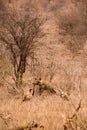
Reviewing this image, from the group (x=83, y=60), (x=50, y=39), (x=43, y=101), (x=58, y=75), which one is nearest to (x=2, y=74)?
(x=43, y=101)

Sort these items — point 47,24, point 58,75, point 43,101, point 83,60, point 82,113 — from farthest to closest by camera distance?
point 47,24 < point 83,60 < point 58,75 < point 43,101 < point 82,113

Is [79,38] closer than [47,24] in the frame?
Yes

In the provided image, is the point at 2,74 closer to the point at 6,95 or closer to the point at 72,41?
the point at 6,95

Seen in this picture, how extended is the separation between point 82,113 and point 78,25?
16736 millimetres

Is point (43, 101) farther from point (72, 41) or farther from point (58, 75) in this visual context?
point (72, 41)

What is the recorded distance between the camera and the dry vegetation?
19.5 feet

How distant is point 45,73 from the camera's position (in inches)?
421

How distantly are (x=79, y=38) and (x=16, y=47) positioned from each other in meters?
10.2

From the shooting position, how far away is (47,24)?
24.2 meters

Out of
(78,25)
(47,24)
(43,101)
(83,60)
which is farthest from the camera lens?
(47,24)

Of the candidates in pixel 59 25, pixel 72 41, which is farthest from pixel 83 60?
pixel 59 25

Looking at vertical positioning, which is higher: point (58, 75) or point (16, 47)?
point (16, 47)

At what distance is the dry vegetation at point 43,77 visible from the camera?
5.96 meters

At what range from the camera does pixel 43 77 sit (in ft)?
33.6
